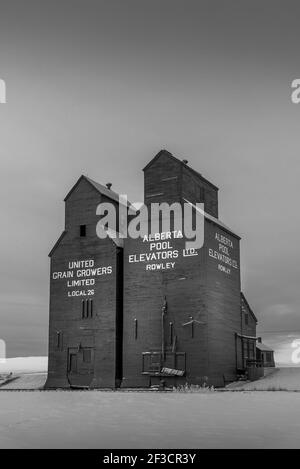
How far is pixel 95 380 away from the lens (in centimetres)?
3888

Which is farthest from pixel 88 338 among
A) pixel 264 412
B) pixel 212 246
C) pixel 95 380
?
pixel 264 412

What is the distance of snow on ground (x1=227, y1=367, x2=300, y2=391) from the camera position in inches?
1336

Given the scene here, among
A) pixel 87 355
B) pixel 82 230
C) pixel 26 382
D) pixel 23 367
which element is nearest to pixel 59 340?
pixel 87 355

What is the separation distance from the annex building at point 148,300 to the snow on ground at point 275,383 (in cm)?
121

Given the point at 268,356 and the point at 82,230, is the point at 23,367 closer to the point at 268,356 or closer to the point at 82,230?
the point at 268,356

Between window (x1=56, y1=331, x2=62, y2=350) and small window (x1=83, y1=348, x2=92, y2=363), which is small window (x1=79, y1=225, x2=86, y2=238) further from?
small window (x1=83, y1=348, x2=92, y2=363)

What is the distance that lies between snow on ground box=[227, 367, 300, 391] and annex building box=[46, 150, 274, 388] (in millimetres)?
1213

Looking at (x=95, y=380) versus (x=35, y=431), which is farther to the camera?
(x=95, y=380)

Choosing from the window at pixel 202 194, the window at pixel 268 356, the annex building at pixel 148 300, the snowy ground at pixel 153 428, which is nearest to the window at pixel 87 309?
the annex building at pixel 148 300

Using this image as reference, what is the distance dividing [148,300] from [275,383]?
923 centimetres

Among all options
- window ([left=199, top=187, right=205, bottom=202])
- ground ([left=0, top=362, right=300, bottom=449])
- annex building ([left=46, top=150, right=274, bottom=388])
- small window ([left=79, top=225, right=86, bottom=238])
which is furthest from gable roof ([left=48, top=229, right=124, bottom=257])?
ground ([left=0, top=362, right=300, bottom=449])

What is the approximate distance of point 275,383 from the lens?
35.6 metres

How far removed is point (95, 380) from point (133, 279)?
22.9 ft

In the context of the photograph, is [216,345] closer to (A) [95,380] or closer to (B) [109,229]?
(A) [95,380]
